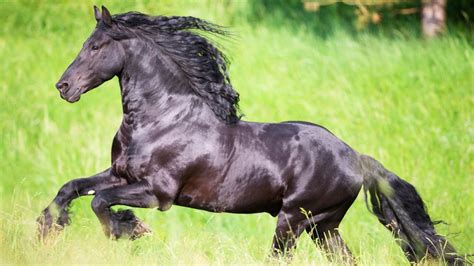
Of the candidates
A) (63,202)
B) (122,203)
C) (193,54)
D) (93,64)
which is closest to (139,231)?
(122,203)

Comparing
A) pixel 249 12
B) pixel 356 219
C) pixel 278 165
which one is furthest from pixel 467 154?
pixel 278 165

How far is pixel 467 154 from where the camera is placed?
37.1ft

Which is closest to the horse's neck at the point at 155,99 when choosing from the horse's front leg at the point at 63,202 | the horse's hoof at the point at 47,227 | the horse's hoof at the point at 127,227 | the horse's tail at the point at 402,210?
the horse's front leg at the point at 63,202

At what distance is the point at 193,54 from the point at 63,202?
53.5 inches

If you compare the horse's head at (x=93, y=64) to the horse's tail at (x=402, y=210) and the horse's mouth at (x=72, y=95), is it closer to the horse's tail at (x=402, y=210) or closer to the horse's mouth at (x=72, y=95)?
the horse's mouth at (x=72, y=95)

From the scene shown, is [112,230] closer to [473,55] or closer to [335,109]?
[335,109]

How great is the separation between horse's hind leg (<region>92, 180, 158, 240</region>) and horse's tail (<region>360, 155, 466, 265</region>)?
5.64ft

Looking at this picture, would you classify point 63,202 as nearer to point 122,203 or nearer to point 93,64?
point 122,203

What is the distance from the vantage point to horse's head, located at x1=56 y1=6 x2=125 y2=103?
247 inches

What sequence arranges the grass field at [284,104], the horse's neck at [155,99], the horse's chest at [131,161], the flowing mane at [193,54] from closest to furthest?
1. the horse's chest at [131,161]
2. the horse's neck at [155,99]
3. the flowing mane at [193,54]
4. the grass field at [284,104]

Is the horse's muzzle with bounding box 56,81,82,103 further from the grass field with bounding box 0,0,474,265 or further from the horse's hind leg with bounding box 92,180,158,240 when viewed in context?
the grass field with bounding box 0,0,474,265

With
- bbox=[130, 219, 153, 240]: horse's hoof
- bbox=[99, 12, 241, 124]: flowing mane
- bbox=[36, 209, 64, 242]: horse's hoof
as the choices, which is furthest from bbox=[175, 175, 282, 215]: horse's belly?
bbox=[36, 209, 64, 242]: horse's hoof

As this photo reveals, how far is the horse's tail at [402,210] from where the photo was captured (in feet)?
23.2

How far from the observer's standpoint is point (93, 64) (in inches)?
248
